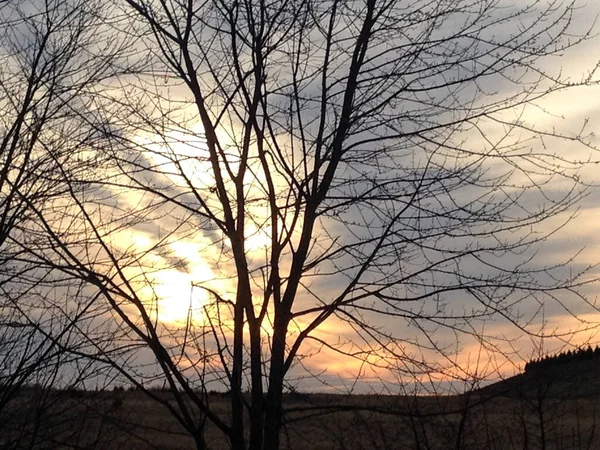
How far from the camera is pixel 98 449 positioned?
659 centimetres

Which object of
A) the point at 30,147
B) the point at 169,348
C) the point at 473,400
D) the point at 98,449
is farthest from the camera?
the point at 30,147

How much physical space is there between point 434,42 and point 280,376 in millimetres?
2367

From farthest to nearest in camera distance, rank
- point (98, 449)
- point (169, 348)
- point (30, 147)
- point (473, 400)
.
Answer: point (30, 147) → point (98, 449) → point (473, 400) → point (169, 348)

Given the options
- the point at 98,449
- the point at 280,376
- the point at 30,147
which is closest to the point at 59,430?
the point at 98,449

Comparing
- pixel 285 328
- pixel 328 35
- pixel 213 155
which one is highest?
pixel 328 35

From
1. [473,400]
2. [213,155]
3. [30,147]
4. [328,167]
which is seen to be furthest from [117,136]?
[473,400]

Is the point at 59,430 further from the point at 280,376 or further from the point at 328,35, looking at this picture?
the point at 328,35

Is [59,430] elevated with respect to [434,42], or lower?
lower

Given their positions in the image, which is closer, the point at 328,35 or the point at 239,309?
the point at 239,309

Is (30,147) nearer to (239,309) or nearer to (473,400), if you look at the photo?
(239,309)

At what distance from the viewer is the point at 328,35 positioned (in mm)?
5273

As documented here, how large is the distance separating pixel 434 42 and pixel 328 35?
695 mm

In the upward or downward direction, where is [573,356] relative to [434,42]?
downward

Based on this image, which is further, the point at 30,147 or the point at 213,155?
the point at 30,147
